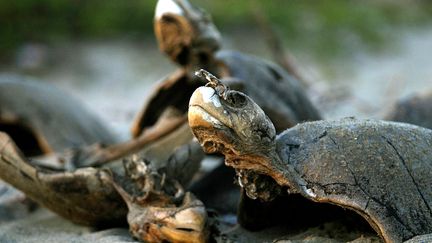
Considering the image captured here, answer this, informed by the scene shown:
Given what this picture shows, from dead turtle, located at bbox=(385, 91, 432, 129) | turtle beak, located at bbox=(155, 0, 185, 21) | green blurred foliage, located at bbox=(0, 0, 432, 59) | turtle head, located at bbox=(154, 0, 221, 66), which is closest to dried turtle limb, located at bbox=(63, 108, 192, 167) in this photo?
turtle head, located at bbox=(154, 0, 221, 66)

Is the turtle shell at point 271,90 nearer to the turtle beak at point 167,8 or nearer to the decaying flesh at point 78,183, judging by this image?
the turtle beak at point 167,8

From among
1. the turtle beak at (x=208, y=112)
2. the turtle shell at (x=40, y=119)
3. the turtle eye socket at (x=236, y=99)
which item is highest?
the turtle eye socket at (x=236, y=99)

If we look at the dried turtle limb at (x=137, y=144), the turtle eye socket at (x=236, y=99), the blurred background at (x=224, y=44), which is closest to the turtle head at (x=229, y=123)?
the turtle eye socket at (x=236, y=99)

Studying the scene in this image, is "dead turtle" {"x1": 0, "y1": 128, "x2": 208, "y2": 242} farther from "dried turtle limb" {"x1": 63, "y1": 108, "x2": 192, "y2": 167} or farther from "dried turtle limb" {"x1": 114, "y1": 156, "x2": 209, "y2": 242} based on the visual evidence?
"dried turtle limb" {"x1": 63, "y1": 108, "x2": 192, "y2": 167}

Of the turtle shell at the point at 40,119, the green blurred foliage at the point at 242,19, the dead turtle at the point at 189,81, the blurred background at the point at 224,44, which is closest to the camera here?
the dead turtle at the point at 189,81

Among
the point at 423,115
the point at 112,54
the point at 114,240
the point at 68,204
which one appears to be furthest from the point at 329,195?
the point at 112,54
